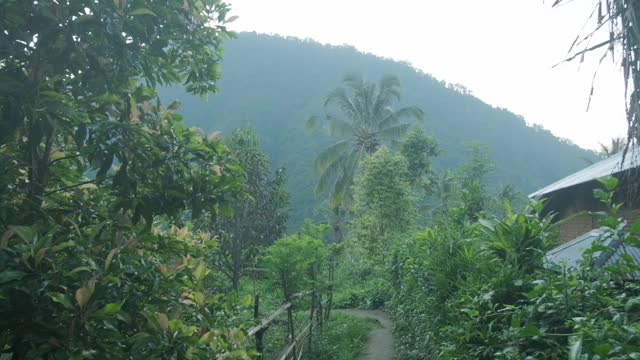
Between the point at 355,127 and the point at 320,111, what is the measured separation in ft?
80.4

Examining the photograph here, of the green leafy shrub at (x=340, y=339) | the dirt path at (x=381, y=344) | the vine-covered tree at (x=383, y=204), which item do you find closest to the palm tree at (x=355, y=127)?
the vine-covered tree at (x=383, y=204)

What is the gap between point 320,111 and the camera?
162 feet

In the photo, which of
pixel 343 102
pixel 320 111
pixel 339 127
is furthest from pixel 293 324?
pixel 320 111

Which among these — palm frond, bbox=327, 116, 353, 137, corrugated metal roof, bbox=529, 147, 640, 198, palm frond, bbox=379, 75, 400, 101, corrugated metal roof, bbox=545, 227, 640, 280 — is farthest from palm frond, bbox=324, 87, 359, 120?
corrugated metal roof, bbox=545, 227, 640, 280

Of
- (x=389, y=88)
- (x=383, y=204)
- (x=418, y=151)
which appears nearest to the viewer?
(x=383, y=204)

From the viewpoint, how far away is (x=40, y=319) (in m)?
1.74

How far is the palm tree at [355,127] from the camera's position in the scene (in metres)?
24.6

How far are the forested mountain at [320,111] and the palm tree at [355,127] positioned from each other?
41.9ft

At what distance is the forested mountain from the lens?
145 feet

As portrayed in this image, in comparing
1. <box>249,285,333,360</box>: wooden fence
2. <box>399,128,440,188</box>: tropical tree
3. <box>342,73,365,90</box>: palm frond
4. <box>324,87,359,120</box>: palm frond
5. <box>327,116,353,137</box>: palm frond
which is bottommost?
<box>249,285,333,360</box>: wooden fence

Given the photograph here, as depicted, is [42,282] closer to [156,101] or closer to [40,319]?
[40,319]

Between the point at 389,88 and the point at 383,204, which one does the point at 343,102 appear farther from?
A: the point at 383,204

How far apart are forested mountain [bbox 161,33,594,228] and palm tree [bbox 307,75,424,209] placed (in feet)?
41.9

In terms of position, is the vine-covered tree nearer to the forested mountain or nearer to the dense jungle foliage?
the dense jungle foliage
